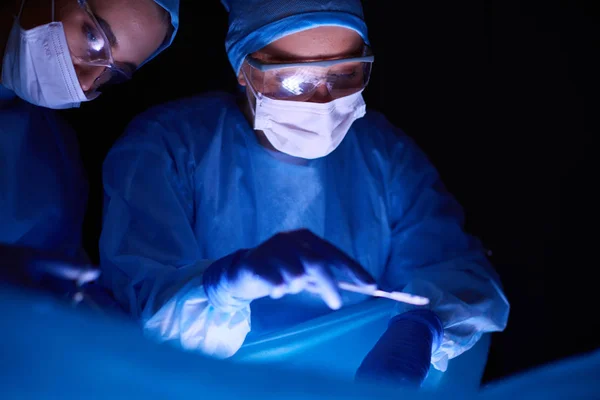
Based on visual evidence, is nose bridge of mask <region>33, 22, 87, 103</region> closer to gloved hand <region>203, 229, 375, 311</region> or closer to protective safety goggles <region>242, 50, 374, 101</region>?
protective safety goggles <region>242, 50, 374, 101</region>

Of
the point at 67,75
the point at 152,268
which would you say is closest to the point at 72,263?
the point at 152,268

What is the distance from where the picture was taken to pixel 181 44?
2.04m

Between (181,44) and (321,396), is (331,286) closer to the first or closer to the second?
(321,396)

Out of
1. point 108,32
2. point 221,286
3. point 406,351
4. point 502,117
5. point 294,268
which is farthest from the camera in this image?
point 502,117

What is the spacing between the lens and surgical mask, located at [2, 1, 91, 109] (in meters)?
1.37

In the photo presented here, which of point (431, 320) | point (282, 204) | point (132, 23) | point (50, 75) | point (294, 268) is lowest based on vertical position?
point (431, 320)

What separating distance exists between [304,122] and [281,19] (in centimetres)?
28

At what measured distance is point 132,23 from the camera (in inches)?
56.8

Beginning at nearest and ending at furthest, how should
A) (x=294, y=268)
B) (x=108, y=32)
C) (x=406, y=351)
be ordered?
(x=294, y=268), (x=406, y=351), (x=108, y=32)

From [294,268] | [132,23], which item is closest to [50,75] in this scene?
[132,23]

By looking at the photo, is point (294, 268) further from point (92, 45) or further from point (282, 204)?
point (92, 45)

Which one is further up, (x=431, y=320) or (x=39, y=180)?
(x=39, y=180)

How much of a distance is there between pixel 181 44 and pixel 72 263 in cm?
112

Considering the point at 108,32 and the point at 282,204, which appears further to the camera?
the point at 282,204
